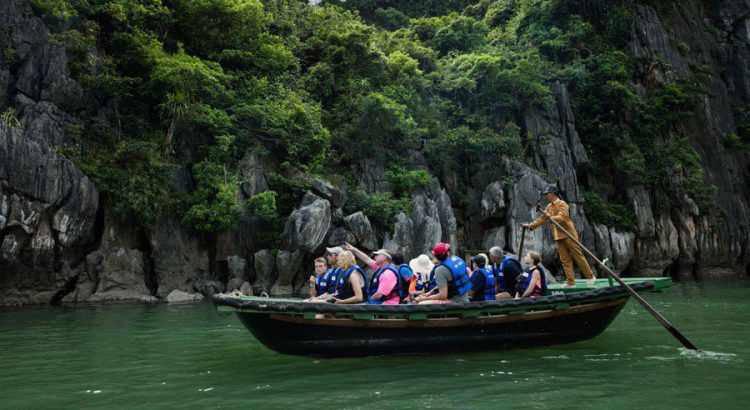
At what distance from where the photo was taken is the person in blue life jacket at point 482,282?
8312mm

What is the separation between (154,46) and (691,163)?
31.6m

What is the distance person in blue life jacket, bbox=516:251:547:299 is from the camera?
8508mm

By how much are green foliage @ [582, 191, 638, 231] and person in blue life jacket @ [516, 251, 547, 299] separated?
Result: 916 inches

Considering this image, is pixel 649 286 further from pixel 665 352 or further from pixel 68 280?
pixel 68 280

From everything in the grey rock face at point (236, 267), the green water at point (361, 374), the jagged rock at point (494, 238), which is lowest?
the green water at point (361, 374)

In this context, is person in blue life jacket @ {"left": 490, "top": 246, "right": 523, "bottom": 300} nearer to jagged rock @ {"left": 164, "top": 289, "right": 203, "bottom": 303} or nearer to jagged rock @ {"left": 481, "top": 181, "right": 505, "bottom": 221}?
jagged rock @ {"left": 164, "top": 289, "right": 203, "bottom": 303}

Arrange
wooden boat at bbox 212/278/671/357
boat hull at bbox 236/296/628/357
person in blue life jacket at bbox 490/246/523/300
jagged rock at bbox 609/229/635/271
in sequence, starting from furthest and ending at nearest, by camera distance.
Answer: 1. jagged rock at bbox 609/229/635/271
2. person in blue life jacket at bbox 490/246/523/300
3. boat hull at bbox 236/296/628/357
4. wooden boat at bbox 212/278/671/357

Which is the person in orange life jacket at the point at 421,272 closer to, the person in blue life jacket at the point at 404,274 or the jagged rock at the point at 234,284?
the person in blue life jacket at the point at 404,274

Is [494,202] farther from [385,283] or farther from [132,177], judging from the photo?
[385,283]

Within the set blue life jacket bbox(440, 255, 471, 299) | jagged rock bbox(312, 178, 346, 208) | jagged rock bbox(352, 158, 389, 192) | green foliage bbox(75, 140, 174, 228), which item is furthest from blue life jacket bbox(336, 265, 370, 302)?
jagged rock bbox(352, 158, 389, 192)

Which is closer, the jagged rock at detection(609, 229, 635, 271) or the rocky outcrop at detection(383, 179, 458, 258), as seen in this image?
the rocky outcrop at detection(383, 179, 458, 258)

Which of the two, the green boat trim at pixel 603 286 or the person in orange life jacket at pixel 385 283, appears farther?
the green boat trim at pixel 603 286

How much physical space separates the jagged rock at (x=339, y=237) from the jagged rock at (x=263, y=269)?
2.60 metres

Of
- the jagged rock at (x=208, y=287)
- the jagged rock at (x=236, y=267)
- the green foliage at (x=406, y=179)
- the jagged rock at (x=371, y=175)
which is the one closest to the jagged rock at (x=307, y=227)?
the jagged rock at (x=236, y=267)
